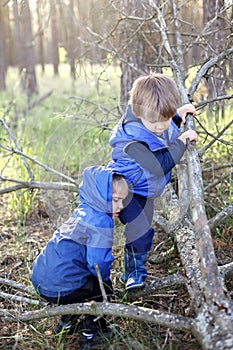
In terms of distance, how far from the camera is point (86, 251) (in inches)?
89.3

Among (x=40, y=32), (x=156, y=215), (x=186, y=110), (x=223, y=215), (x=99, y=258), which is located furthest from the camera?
(x=40, y=32)

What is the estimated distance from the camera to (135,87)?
2371 millimetres

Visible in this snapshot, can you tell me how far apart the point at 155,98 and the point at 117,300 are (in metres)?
0.99

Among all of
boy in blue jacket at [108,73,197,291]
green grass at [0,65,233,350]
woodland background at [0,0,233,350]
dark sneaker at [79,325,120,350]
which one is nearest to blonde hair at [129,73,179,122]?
boy in blue jacket at [108,73,197,291]

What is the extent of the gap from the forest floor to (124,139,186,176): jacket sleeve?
2.19 ft

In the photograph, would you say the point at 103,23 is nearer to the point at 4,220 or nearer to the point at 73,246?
the point at 4,220

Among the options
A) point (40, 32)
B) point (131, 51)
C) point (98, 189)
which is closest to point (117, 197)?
point (98, 189)

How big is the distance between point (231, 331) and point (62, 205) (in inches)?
93.3

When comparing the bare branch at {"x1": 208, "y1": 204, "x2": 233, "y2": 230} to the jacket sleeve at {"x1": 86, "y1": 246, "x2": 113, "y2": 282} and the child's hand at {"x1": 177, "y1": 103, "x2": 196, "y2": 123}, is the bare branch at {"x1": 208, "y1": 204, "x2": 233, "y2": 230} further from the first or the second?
the jacket sleeve at {"x1": 86, "y1": 246, "x2": 113, "y2": 282}

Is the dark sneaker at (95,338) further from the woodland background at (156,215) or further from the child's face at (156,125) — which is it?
the child's face at (156,125)

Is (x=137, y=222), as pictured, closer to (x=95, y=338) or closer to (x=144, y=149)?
(x=144, y=149)

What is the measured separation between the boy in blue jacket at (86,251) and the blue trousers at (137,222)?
229 millimetres

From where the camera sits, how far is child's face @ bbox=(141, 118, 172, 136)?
2.34 metres

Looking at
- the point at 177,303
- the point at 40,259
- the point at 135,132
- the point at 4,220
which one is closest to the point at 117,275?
the point at 177,303
